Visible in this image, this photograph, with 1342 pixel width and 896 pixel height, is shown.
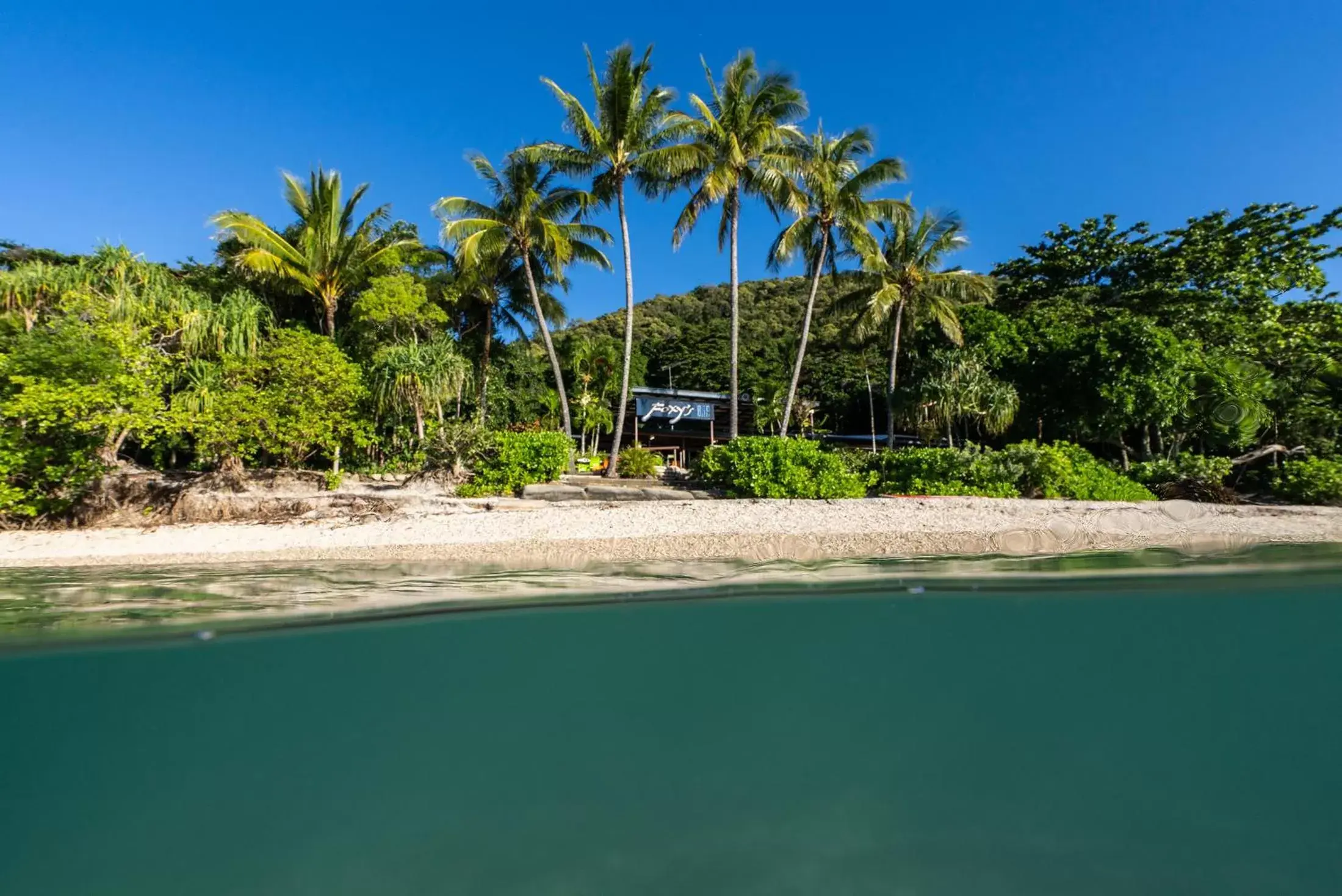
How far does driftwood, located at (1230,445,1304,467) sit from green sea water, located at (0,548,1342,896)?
40.4 feet

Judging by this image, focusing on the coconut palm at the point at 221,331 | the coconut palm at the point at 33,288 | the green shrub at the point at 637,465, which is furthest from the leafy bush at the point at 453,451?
the coconut palm at the point at 33,288

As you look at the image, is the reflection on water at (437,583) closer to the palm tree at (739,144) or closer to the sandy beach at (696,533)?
the sandy beach at (696,533)

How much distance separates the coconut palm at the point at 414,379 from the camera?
1617 cm

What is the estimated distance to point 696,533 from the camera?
31.6ft

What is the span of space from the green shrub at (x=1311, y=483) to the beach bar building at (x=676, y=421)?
1877 cm

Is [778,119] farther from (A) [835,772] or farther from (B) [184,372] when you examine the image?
(A) [835,772]

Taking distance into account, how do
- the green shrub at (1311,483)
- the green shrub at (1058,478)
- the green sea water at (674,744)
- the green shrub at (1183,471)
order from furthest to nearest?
1. the green shrub at (1183,471)
2. the green shrub at (1058,478)
3. the green shrub at (1311,483)
4. the green sea water at (674,744)

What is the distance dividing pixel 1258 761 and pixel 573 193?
1900 centimetres

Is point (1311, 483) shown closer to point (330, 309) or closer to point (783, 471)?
point (783, 471)

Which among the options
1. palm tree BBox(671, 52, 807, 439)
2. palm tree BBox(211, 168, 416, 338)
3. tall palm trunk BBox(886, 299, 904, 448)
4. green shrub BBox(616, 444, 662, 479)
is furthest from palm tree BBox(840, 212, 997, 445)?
palm tree BBox(211, 168, 416, 338)

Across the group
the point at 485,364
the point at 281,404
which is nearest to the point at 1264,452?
the point at 485,364

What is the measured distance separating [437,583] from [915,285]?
2095 centimetres

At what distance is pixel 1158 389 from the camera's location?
15.8 m

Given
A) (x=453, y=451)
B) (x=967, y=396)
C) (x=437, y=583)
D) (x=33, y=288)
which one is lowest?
(x=437, y=583)
